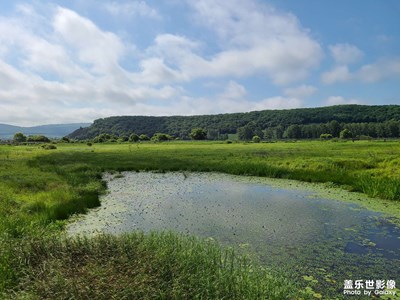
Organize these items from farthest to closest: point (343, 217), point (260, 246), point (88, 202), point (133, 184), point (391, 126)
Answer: point (391, 126)
point (133, 184)
point (88, 202)
point (343, 217)
point (260, 246)

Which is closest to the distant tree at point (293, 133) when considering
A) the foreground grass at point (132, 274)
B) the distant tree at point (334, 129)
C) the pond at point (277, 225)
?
the distant tree at point (334, 129)

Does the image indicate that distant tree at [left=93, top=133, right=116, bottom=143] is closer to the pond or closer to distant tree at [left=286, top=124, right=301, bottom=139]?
distant tree at [left=286, top=124, right=301, bottom=139]

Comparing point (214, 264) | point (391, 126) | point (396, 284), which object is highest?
point (391, 126)

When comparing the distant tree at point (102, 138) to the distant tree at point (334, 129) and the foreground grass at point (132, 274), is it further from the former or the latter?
the foreground grass at point (132, 274)

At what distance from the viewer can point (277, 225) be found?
1571 centimetres

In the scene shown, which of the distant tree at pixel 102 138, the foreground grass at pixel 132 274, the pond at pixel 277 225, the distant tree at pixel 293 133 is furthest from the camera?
the distant tree at pixel 293 133

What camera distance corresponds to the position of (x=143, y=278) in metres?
7.70

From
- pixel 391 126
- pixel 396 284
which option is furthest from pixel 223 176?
pixel 391 126

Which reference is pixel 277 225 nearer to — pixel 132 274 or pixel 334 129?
pixel 132 274

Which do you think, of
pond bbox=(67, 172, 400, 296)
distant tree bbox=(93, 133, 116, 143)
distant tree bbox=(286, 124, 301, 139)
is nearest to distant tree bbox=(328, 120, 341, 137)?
distant tree bbox=(286, 124, 301, 139)

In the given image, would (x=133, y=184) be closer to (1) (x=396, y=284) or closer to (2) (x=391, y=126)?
(1) (x=396, y=284)

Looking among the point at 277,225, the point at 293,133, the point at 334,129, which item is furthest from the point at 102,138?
the point at 277,225

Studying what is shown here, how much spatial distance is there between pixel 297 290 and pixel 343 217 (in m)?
10.0

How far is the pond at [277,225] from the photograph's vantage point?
35.2 feet
